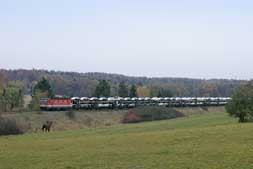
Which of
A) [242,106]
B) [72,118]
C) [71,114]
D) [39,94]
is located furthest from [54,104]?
[242,106]

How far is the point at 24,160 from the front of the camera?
19328 mm

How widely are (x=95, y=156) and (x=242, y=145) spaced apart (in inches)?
269

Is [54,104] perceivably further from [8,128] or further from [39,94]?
[8,128]

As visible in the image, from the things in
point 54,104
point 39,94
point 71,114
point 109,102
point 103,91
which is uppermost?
point 103,91

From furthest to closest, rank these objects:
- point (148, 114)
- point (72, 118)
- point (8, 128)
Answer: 1. point (148, 114)
2. point (72, 118)
3. point (8, 128)

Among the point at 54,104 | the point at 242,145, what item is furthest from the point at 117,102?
the point at 242,145

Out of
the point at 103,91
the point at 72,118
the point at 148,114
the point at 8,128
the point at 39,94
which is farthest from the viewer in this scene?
the point at 103,91

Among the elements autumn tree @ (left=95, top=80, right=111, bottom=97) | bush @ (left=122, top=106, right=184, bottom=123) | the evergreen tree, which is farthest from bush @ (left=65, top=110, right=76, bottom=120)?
autumn tree @ (left=95, top=80, right=111, bottom=97)

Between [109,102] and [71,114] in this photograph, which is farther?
[109,102]

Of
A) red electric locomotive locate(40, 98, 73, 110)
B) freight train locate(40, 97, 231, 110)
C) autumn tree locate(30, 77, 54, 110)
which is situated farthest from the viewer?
freight train locate(40, 97, 231, 110)

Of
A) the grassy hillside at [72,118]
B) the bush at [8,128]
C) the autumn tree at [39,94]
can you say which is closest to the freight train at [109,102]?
the autumn tree at [39,94]

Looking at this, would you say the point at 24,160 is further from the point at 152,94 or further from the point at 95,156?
the point at 152,94

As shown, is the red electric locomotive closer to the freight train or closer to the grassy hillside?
the freight train

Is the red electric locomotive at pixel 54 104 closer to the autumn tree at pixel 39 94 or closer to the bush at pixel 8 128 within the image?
the autumn tree at pixel 39 94
